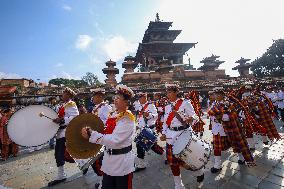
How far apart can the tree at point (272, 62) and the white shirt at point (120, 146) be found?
159 feet

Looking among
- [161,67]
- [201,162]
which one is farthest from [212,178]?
[161,67]

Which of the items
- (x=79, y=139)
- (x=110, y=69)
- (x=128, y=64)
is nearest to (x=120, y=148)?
(x=79, y=139)

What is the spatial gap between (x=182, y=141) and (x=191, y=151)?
0.86ft

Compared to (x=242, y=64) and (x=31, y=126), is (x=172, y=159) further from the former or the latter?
(x=242, y=64)

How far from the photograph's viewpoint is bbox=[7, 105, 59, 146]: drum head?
4.34 meters

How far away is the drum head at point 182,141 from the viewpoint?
449cm

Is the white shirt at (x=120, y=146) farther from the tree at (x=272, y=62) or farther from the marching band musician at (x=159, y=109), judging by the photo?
the tree at (x=272, y=62)

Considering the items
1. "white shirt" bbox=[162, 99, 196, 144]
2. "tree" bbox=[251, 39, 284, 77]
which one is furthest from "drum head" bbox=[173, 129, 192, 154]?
"tree" bbox=[251, 39, 284, 77]

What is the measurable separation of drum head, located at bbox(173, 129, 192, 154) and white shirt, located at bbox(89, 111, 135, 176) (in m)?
1.33

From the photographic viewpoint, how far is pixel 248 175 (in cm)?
551

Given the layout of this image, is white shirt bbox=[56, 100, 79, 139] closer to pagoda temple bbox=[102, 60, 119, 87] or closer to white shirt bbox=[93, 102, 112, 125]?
white shirt bbox=[93, 102, 112, 125]

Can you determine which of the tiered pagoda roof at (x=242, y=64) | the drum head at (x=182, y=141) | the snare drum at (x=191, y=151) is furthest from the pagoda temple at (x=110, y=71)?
the snare drum at (x=191, y=151)

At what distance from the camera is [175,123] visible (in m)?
4.91

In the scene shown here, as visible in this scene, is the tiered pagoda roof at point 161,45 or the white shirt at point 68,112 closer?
the white shirt at point 68,112
